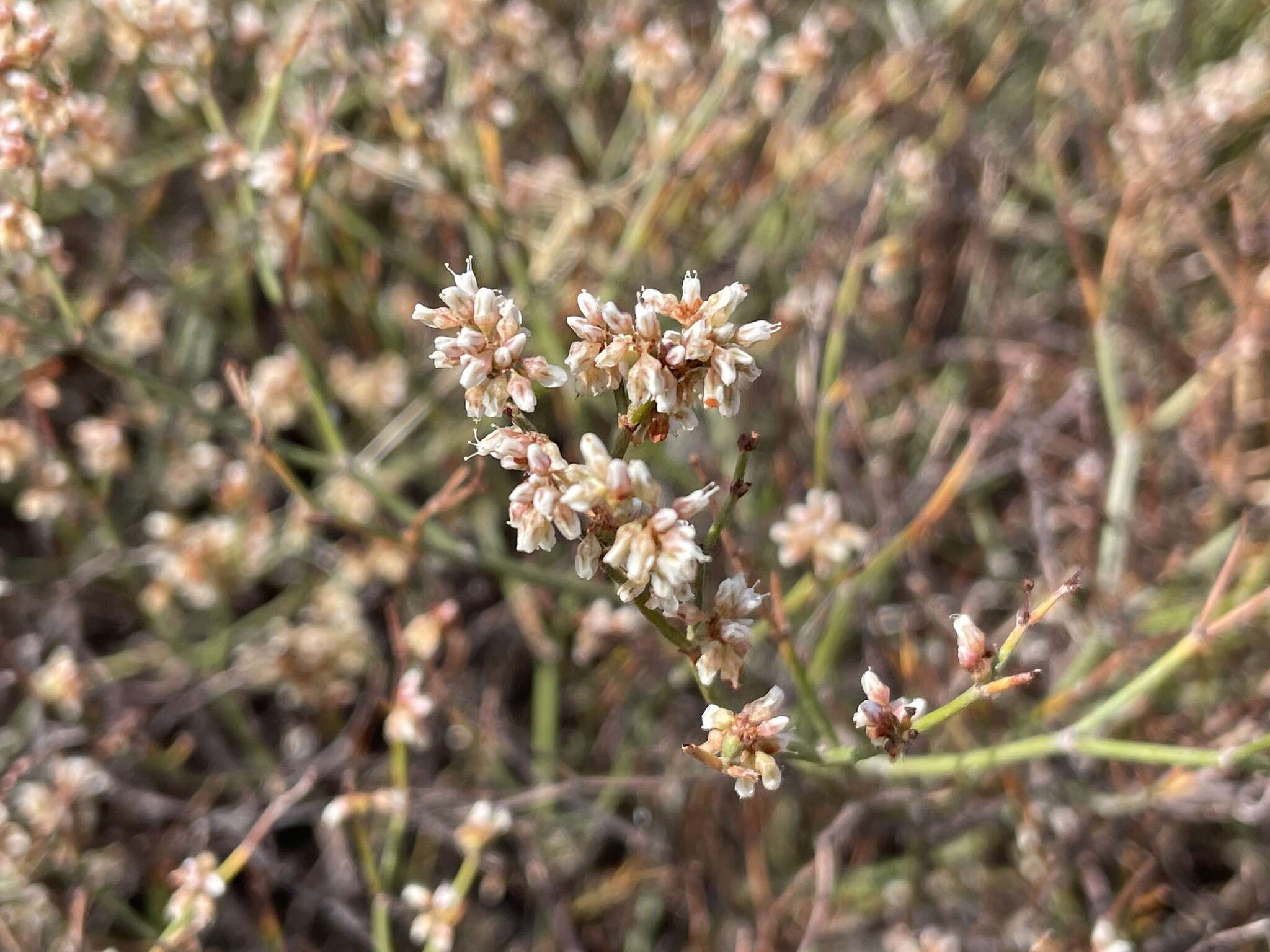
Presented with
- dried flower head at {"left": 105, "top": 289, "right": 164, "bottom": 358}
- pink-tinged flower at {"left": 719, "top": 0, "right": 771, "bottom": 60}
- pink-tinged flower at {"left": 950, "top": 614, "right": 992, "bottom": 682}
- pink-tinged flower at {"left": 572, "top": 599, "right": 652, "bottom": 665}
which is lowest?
pink-tinged flower at {"left": 950, "top": 614, "right": 992, "bottom": 682}

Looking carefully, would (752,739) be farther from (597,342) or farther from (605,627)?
(605,627)

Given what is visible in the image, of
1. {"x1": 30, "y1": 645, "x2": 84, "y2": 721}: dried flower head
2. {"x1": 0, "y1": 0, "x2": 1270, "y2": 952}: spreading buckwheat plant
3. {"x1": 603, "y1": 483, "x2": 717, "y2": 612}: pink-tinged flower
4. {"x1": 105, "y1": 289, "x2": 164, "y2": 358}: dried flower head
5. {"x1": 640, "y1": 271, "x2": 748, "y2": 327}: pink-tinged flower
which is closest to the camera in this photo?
{"x1": 603, "y1": 483, "x2": 717, "y2": 612}: pink-tinged flower

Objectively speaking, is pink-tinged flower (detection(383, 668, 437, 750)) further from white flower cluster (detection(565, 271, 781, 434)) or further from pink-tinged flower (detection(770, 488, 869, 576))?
white flower cluster (detection(565, 271, 781, 434))

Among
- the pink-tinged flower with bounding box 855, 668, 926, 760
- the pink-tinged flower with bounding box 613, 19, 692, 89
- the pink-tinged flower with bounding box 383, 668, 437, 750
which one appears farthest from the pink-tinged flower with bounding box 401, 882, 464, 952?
the pink-tinged flower with bounding box 613, 19, 692, 89

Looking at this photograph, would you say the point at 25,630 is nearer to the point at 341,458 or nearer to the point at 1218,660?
the point at 341,458

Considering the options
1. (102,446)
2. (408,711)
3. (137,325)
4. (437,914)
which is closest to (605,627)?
(408,711)

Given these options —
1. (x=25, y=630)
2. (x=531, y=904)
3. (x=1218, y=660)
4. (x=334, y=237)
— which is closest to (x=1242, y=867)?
(x=1218, y=660)

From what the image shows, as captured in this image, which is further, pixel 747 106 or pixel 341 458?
pixel 747 106
